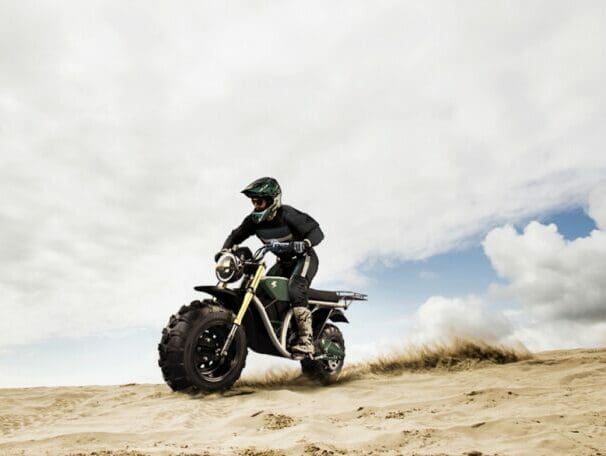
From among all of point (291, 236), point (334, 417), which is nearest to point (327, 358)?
point (291, 236)

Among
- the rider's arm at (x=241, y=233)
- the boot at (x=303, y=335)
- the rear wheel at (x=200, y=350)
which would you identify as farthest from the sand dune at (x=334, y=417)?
the rider's arm at (x=241, y=233)

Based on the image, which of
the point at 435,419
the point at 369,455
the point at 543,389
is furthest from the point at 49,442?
the point at 543,389

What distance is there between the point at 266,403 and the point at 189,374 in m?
0.91

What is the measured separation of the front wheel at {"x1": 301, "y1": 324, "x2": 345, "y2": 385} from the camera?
8.27 meters

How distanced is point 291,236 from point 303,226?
7.9 inches

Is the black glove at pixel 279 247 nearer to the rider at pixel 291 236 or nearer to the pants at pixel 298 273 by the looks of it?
the rider at pixel 291 236

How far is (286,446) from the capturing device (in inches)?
163

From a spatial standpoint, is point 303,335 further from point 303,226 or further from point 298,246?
point 303,226

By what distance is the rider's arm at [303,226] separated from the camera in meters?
7.69

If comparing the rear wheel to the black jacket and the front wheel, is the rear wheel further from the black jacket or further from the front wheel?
the front wheel

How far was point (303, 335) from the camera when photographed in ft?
24.6

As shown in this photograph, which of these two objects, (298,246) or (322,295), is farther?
(322,295)

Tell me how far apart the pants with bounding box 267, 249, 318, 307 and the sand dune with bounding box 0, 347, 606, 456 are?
1131 millimetres

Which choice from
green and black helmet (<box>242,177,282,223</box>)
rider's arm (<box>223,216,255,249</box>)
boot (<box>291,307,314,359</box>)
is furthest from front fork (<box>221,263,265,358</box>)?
rider's arm (<box>223,216,255,249</box>)
